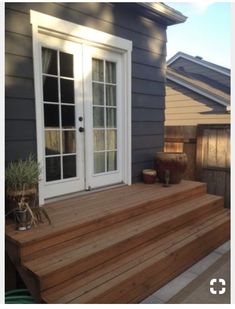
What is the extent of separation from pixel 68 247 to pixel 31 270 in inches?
14.9

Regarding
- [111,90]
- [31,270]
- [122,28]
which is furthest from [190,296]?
[122,28]

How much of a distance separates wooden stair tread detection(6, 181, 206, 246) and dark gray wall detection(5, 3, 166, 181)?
0.56 m

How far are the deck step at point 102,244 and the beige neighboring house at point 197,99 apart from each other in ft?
11.3

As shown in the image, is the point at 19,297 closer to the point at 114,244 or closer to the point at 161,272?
the point at 114,244

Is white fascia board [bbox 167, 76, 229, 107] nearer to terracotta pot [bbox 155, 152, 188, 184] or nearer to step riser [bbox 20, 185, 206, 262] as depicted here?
terracotta pot [bbox 155, 152, 188, 184]

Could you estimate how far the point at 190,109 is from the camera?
6402 mm

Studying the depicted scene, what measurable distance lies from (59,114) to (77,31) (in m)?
0.89

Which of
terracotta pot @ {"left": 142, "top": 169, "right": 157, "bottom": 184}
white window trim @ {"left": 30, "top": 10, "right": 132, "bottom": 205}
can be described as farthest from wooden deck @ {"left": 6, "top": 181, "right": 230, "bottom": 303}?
white window trim @ {"left": 30, "top": 10, "right": 132, "bottom": 205}

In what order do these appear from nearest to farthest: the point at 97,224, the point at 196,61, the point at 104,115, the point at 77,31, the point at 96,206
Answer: the point at 97,224 → the point at 96,206 → the point at 77,31 → the point at 104,115 → the point at 196,61

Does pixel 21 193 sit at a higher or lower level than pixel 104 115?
lower

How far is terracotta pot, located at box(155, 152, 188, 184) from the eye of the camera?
3558mm

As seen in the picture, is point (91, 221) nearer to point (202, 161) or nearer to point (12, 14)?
point (12, 14)

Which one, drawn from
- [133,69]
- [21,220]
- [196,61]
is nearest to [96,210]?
[21,220]

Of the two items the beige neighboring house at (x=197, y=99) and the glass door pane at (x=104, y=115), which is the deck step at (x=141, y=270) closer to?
the glass door pane at (x=104, y=115)
